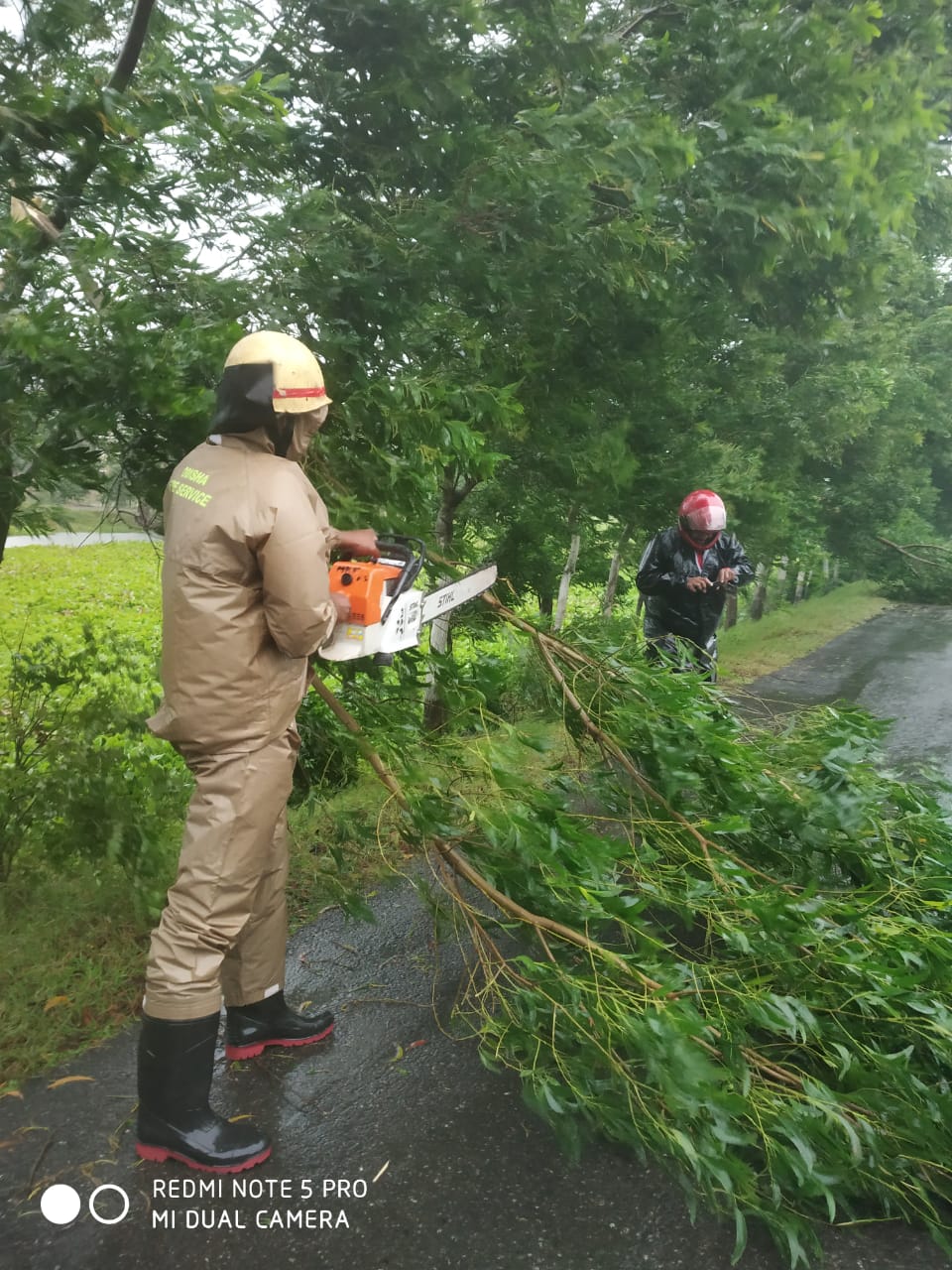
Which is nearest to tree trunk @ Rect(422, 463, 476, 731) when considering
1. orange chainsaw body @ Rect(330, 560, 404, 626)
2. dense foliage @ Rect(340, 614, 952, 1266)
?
dense foliage @ Rect(340, 614, 952, 1266)

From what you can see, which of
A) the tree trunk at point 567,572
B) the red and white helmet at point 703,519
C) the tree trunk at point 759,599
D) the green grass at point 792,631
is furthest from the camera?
the tree trunk at point 759,599

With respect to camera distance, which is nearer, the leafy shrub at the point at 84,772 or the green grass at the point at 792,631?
the leafy shrub at the point at 84,772

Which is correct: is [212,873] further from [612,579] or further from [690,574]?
[612,579]

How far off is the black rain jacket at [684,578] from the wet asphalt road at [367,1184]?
3.13 m

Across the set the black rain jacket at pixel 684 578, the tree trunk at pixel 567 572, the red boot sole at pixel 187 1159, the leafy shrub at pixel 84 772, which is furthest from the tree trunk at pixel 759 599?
the red boot sole at pixel 187 1159

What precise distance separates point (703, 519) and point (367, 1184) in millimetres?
3864

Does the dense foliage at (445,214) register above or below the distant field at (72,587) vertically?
above

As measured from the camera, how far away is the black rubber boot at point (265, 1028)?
2768 millimetres

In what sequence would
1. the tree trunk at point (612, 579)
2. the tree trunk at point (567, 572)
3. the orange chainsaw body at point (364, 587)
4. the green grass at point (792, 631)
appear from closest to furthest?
the orange chainsaw body at point (364, 587), the tree trunk at point (567, 572), the tree trunk at point (612, 579), the green grass at point (792, 631)

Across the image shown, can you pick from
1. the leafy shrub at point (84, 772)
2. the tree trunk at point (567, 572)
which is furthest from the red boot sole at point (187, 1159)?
the tree trunk at point (567, 572)

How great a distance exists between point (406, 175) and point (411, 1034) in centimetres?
365

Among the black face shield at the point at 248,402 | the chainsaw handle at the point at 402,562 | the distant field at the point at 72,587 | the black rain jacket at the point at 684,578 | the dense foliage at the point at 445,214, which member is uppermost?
the dense foliage at the point at 445,214

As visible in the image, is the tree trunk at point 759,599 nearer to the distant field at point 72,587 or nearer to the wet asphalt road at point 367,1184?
the distant field at point 72,587

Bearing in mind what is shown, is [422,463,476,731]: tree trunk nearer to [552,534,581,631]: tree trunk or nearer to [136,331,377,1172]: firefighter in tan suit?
[552,534,581,631]: tree trunk
